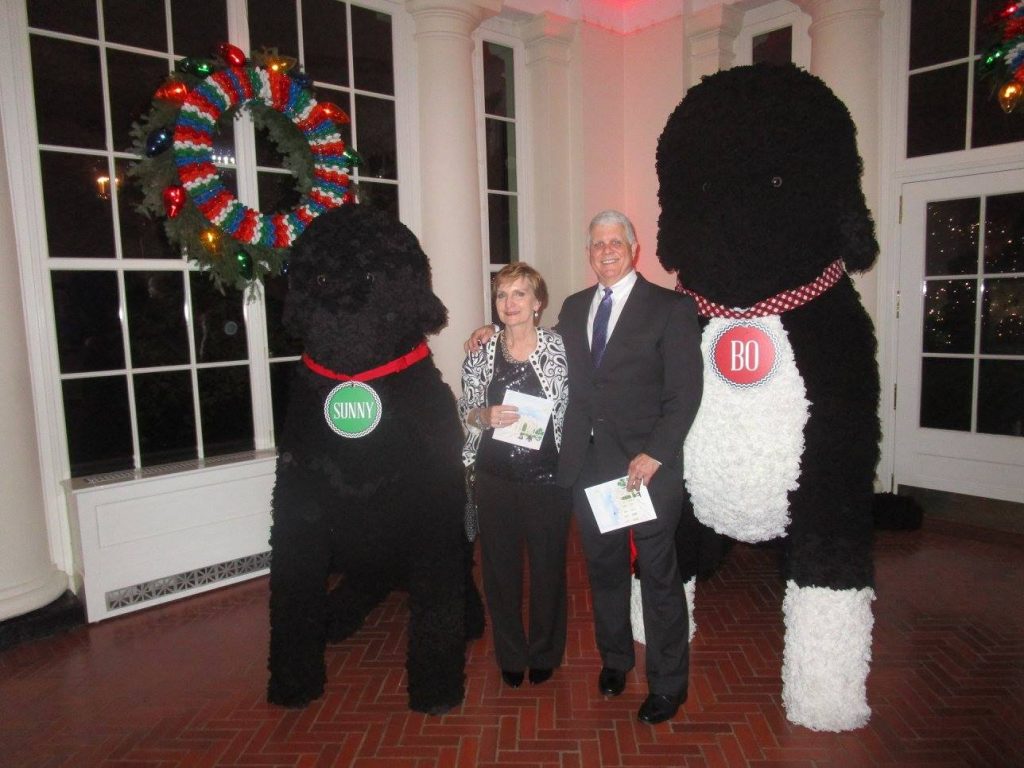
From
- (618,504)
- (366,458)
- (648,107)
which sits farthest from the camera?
(648,107)

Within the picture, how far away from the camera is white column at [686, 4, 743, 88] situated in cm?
489

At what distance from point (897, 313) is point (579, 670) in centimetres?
351

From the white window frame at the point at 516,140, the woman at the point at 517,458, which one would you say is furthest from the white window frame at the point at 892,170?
the woman at the point at 517,458

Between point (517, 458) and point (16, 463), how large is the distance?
8.14 ft

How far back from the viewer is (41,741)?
2.42m

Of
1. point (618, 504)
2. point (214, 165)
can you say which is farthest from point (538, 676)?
point (214, 165)

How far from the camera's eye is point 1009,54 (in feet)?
10.2

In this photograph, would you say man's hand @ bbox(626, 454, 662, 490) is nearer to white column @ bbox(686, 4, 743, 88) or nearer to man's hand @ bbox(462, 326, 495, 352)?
man's hand @ bbox(462, 326, 495, 352)

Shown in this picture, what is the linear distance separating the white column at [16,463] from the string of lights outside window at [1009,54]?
4.62 metres

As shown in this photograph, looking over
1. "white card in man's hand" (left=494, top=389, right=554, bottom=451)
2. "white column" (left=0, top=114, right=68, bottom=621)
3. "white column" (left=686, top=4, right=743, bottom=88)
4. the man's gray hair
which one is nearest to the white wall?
"white column" (left=686, top=4, right=743, bottom=88)

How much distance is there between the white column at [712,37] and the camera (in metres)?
4.89

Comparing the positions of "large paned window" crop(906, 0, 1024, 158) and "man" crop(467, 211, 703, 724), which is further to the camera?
"large paned window" crop(906, 0, 1024, 158)

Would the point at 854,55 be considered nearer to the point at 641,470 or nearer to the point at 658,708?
the point at 641,470

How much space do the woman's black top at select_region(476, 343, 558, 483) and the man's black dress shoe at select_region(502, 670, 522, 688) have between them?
0.82 metres
